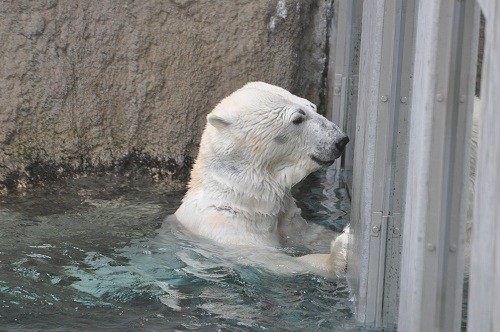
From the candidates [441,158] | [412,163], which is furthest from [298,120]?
[441,158]

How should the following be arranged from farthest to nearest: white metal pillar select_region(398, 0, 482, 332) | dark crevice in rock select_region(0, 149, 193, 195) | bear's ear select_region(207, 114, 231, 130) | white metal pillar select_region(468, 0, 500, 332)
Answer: dark crevice in rock select_region(0, 149, 193, 195) → bear's ear select_region(207, 114, 231, 130) → white metal pillar select_region(398, 0, 482, 332) → white metal pillar select_region(468, 0, 500, 332)

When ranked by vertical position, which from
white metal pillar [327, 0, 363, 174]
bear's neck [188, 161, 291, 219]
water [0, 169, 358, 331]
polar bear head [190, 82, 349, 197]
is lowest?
water [0, 169, 358, 331]

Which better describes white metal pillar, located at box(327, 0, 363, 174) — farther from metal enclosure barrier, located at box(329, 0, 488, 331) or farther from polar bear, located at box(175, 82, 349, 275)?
metal enclosure barrier, located at box(329, 0, 488, 331)

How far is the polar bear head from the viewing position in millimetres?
5043

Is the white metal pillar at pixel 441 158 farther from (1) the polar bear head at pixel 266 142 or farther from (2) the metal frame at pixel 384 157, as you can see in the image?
(1) the polar bear head at pixel 266 142

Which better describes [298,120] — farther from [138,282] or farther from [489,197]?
[489,197]

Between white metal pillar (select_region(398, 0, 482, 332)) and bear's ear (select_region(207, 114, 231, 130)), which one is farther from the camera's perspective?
bear's ear (select_region(207, 114, 231, 130))

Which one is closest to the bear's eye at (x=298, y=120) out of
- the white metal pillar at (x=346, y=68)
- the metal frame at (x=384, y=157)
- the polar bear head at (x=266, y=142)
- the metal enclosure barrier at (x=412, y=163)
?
the polar bear head at (x=266, y=142)

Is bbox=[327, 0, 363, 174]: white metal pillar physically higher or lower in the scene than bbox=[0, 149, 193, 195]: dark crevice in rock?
higher

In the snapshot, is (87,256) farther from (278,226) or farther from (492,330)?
(492,330)

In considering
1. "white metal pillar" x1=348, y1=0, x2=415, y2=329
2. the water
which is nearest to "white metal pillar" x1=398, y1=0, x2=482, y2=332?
"white metal pillar" x1=348, y1=0, x2=415, y2=329

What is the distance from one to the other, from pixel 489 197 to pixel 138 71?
16.1 feet

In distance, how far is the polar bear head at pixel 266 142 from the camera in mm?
5043

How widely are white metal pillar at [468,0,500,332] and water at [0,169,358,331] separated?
1.63 meters
